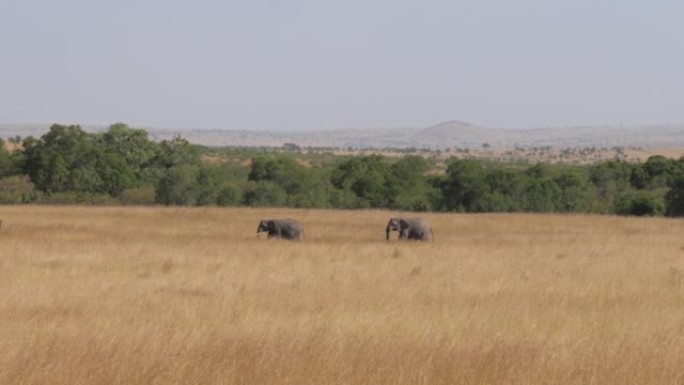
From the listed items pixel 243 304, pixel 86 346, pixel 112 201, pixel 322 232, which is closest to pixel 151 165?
pixel 112 201

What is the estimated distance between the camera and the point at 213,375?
8141 mm

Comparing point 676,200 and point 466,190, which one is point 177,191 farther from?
point 676,200

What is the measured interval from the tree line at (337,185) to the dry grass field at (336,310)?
2320cm

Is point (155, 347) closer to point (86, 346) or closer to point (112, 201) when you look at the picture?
point (86, 346)

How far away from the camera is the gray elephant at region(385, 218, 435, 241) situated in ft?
100

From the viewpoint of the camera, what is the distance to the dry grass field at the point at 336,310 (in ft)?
28.1

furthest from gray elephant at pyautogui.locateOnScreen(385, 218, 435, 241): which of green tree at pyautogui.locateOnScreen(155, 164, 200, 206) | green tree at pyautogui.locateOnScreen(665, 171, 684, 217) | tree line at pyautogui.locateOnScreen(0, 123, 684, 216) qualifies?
green tree at pyautogui.locateOnScreen(155, 164, 200, 206)

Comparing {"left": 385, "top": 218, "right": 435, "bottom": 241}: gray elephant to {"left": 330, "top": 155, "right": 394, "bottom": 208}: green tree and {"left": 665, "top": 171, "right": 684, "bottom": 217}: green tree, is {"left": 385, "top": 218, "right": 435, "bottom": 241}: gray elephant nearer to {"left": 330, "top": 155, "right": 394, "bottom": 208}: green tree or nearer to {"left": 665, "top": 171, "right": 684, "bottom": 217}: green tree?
{"left": 665, "top": 171, "right": 684, "bottom": 217}: green tree

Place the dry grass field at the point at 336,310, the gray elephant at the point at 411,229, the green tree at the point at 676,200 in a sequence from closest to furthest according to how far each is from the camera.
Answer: the dry grass field at the point at 336,310, the gray elephant at the point at 411,229, the green tree at the point at 676,200

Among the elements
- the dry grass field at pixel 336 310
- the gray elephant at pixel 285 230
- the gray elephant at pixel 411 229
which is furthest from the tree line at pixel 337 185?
the dry grass field at pixel 336 310

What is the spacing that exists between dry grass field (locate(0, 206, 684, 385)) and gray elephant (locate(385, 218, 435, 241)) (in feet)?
3.19

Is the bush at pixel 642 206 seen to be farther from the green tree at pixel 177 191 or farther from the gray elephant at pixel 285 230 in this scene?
the gray elephant at pixel 285 230

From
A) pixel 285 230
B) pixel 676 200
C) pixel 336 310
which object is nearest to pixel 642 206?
pixel 676 200

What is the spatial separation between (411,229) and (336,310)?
17.5 m
